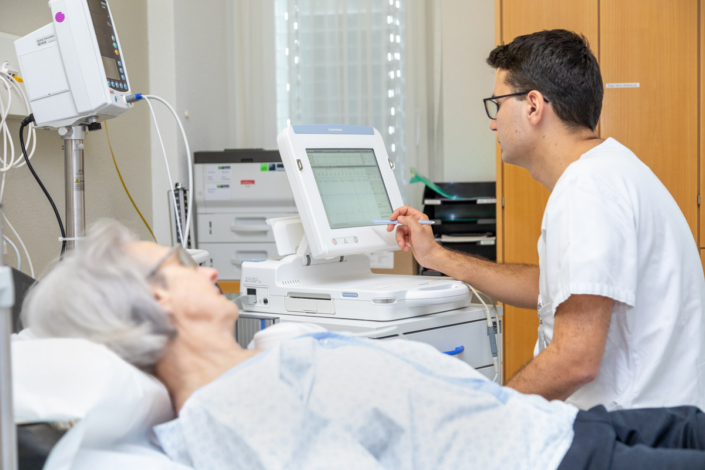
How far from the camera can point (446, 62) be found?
3.13m

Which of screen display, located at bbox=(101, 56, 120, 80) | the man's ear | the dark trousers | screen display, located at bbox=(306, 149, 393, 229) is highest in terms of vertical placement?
screen display, located at bbox=(101, 56, 120, 80)

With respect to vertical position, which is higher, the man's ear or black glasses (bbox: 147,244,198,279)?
the man's ear

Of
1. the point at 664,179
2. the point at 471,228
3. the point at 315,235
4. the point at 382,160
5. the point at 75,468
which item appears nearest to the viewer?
the point at 75,468

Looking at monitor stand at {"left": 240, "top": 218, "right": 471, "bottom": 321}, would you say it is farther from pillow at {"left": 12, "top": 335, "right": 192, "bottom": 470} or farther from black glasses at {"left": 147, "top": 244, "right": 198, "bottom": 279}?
pillow at {"left": 12, "top": 335, "right": 192, "bottom": 470}

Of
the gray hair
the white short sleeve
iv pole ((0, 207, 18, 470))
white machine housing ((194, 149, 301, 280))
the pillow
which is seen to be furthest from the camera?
white machine housing ((194, 149, 301, 280))

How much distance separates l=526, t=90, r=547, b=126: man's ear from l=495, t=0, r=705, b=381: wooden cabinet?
99 cm

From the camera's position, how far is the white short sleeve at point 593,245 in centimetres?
110

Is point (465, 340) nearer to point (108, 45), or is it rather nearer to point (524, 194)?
point (524, 194)

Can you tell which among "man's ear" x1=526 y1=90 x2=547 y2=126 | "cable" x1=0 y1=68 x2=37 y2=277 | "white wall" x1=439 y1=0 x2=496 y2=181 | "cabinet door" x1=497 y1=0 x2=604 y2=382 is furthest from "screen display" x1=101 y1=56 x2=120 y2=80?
"white wall" x1=439 y1=0 x2=496 y2=181

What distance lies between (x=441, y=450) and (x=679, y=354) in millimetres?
612

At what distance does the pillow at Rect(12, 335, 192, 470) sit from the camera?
2.41 feet

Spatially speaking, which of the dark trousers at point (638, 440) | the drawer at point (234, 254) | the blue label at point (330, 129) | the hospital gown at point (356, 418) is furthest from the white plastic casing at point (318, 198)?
the drawer at point (234, 254)

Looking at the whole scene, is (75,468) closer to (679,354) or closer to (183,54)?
(679,354)

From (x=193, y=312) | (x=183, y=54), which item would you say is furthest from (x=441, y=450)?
(x=183, y=54)
